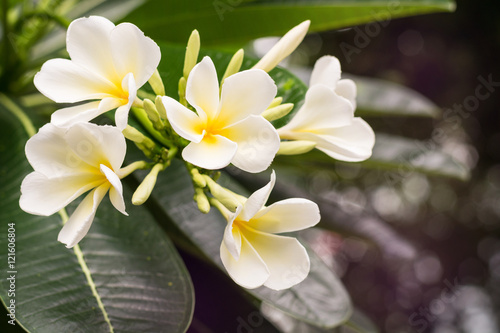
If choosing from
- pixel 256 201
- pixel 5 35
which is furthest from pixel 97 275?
pixel 5 35

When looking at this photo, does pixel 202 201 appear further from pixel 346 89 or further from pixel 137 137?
pixel 346 89

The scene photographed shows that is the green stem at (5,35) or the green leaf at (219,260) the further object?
the green stem at (5,35)

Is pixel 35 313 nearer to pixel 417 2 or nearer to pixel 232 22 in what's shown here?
pixel 232 22

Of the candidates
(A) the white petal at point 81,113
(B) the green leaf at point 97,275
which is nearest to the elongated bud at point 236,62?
(A) the white petal at point 81,113

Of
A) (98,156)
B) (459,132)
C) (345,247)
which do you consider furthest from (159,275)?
(459,132)

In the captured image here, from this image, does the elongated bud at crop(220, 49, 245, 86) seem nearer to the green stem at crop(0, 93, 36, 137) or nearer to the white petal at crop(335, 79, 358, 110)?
the white petal at crop(335, 79, 358, 110)

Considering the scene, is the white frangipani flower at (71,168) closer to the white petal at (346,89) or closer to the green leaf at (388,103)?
the white petal at (346,89)

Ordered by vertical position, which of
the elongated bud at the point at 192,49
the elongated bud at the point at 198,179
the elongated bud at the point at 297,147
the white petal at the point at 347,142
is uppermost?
the elongated bud at the point at 192,49

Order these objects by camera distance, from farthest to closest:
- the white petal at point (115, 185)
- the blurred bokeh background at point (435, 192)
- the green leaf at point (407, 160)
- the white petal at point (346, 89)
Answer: the blurred bokeh background at point (435, 192) < the green leaf at point (407, 160) < the white petal at point (346, 89) < the white petal at point (115, 185)
